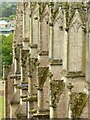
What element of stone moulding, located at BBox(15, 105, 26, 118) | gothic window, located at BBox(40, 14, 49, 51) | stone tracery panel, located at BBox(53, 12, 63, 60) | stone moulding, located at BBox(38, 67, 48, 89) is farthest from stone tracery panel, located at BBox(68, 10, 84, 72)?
stone moulding, located at BBox(15, 105, 26, 118)

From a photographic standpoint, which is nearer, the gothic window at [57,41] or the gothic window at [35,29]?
the gothic window at [57,41]

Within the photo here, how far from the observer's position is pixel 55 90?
7375mm

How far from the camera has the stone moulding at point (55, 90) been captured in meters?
7.36

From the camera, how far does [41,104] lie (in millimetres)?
9109

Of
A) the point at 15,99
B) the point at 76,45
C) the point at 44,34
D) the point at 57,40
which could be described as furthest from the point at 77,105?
the point at 15,99

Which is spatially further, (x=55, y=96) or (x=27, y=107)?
(x=27, y=107)

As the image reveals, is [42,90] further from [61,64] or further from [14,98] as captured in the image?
[14,98]

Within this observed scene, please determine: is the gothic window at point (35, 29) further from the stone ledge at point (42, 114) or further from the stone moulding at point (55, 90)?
the stone moulding at point (55, 90)

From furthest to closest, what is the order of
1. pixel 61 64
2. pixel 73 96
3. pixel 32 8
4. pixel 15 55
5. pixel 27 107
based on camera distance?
1. pixel 15 55
2. pixel 32 8
3. pixel 27 107
4. pixel 61 64
5. pixel 73 96

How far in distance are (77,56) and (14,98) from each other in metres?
4.98

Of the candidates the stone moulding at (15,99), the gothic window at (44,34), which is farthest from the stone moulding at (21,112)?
the gothic window at (44,34)

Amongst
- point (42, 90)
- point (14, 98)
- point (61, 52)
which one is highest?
point (61, 52)

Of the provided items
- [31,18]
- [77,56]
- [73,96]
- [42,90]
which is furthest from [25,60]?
[73,96]

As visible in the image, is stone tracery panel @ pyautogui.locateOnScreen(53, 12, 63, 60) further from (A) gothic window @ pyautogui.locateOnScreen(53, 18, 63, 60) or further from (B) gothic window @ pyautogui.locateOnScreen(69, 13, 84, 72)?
(B) gothic window @ pyautogui.locateOnScreen(69, 13, 84, 72)
